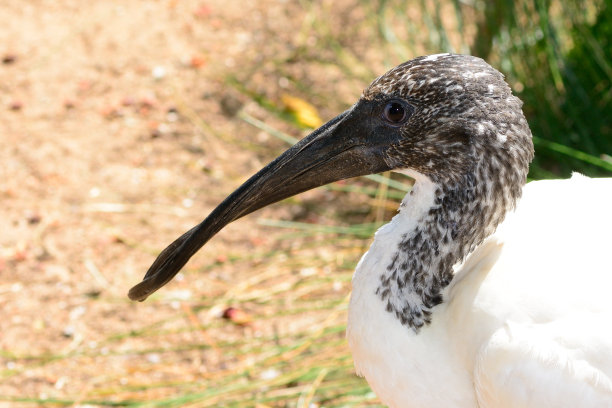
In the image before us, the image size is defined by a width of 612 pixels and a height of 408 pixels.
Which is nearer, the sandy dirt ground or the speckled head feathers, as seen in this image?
the speckled head feathers

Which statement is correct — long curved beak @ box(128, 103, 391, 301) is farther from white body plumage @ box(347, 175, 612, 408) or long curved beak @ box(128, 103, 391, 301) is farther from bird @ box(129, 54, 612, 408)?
white body plumage @ box(347, 175, 612, 408)

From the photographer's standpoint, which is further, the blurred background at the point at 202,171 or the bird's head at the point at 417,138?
the blurred background at the point at 202,171

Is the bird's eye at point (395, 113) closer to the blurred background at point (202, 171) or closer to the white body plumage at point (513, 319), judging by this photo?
the white body plumage at point (513, 319)

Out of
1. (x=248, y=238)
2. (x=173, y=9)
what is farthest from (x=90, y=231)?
(x=173, y=9)

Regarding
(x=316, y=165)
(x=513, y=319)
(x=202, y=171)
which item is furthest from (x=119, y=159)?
(x=513, y=319)

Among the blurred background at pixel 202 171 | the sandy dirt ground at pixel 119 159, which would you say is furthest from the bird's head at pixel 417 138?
the sandy dirt ground at pixel 119 159

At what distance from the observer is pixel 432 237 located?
6.43ft

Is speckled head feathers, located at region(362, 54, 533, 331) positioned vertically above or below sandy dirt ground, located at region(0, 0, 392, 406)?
above

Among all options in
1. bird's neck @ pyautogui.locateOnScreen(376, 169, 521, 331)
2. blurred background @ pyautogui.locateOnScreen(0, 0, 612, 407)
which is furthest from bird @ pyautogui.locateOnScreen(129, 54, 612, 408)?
blurred background @ pyautogui.locateOnScreen(0, 0, 612, 407)

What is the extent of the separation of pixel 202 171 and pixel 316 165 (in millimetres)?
2043

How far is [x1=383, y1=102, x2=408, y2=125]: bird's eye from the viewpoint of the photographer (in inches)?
76.5

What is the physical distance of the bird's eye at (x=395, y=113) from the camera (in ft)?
6.38

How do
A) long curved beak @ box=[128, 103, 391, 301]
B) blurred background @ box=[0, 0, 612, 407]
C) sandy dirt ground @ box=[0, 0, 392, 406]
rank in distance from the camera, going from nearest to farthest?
long curved beak @ box=[128, 103, 391, 301]
blurred background @ box=[0, 0, 612, 407]
sandy dirt ground @ box=[0, 0, 392, 406]

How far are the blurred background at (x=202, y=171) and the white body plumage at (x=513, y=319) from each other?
79 cm
